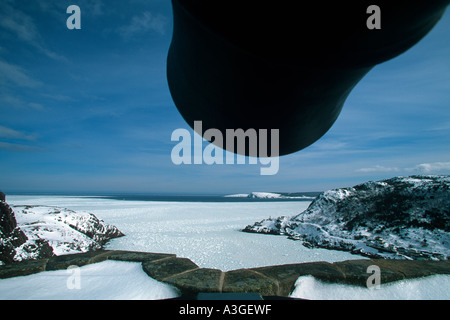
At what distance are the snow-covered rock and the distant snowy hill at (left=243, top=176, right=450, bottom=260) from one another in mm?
3923

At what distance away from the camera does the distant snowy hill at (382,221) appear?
4.48 metres

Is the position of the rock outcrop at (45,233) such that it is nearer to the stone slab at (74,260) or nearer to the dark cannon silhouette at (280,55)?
the stone slab at (74,260)

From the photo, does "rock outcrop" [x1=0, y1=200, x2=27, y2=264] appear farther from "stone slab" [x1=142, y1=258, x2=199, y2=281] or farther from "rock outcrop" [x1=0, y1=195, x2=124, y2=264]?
"stone slab" [x1=142, y1=258, x2=199, y2=281]

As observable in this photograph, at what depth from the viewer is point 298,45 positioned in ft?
1.80

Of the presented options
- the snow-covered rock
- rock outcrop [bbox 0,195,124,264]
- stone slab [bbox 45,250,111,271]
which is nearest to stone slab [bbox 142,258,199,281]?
stone slab [bbox 45,250,111,271]

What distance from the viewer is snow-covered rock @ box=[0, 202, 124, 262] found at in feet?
12.0

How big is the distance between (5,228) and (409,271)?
5.13 m

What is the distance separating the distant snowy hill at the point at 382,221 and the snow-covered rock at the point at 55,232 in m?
3.92

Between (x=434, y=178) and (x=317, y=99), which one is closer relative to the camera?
(x=317, y=99)

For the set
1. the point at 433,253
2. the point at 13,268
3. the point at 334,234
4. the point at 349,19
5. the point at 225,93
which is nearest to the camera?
the point at 349,19

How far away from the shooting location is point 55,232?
4348mm

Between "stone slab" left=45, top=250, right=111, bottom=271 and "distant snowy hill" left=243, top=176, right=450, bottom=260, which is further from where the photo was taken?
"distant snowy hill" left=243, top=176, right=450, bottom=260

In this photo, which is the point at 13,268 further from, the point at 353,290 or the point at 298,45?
the point at 353,290
